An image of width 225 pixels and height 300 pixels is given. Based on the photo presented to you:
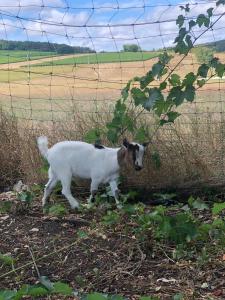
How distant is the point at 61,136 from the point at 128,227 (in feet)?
7.87

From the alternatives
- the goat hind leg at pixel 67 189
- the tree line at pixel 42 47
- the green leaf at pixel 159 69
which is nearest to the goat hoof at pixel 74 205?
the goat hind leg at pixel 67 189

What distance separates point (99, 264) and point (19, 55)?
4.29 metres

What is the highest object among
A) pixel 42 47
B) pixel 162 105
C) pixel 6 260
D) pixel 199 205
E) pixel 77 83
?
pixel 42 47

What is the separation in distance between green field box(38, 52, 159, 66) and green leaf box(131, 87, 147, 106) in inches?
74.8

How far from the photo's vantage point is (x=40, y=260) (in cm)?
492

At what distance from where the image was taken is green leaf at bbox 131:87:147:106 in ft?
16.0

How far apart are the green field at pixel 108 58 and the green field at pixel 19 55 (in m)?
0.26

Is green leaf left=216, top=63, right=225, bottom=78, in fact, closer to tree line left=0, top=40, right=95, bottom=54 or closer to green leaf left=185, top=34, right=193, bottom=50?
green leaf left=185, top=34, right=193, bottom=50

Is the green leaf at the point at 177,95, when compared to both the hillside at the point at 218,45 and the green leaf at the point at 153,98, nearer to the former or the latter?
the green leaf at the point at 153,98

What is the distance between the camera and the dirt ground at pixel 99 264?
437 cm

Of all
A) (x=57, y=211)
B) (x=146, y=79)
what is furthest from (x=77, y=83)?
(x=146, y=79)

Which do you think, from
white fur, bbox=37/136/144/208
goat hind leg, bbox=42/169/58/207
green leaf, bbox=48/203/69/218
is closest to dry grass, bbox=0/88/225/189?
white fur, bbox=37/136/144/208

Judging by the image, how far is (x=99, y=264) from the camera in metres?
4.81

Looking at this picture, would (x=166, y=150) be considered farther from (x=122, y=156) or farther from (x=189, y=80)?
(x=189, y=80)
